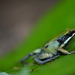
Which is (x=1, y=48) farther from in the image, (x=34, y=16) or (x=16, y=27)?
(x=34, y=16)

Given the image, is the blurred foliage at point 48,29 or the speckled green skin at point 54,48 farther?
the blurred foliage at point 48,29

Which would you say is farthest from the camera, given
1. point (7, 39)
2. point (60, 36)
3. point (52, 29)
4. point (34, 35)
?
point (7, 39)

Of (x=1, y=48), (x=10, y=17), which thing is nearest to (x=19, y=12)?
(x=10, y=17)

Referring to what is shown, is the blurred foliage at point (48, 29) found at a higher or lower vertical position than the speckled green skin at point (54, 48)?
higher

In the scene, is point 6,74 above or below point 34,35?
below

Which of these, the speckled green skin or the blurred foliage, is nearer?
the speckled green skin

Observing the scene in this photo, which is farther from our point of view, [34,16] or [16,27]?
[34,16]

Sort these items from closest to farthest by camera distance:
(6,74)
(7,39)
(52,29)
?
(6,74) < (52,29) < (7,39)

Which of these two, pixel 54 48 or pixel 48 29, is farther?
pixel 48 29

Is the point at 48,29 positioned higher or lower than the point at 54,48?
higher

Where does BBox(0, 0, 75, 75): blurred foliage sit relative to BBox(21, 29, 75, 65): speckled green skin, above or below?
above

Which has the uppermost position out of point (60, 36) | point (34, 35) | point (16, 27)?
point (16, 27)
